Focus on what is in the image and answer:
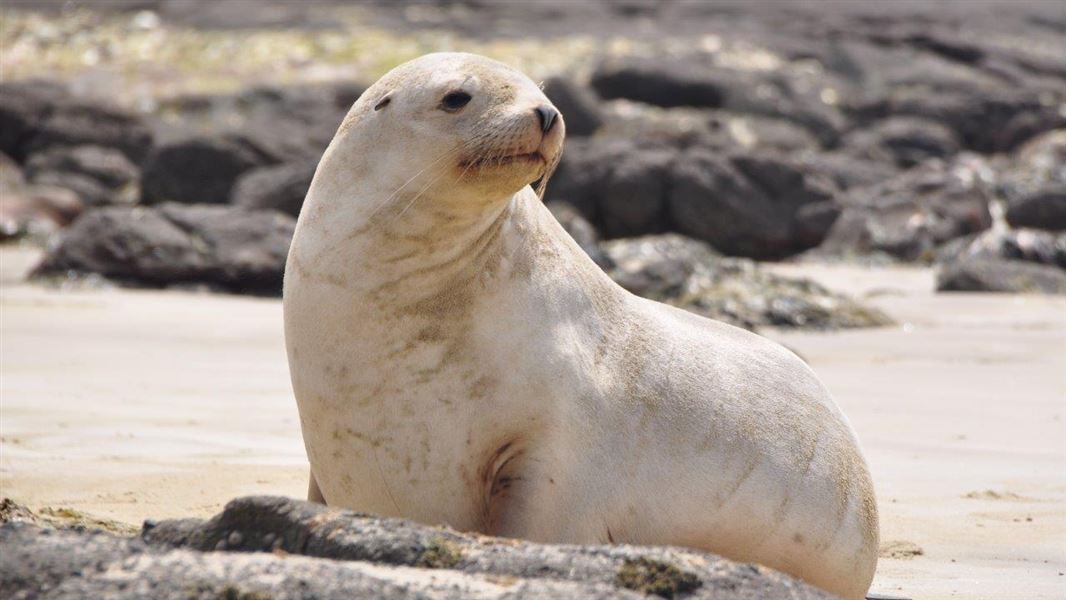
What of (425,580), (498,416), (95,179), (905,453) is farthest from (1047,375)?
(95,179)

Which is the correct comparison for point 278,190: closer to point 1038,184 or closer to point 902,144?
point 1038,184

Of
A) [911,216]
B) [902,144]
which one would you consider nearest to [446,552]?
[911,216]

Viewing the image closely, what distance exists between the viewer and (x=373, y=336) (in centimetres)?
424

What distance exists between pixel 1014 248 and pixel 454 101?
596 inches

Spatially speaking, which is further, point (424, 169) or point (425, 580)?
point (424, 169)

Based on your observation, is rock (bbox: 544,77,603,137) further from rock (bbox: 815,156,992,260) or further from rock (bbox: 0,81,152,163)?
rock (bbox: 0,81,152,163)

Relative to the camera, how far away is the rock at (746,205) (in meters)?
20.8

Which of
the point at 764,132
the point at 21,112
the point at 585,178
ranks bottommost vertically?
the point at 764,132

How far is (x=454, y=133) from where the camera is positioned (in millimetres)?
4297

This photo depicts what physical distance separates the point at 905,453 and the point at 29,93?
909 inches

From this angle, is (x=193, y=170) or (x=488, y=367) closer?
(x=488, y=367)

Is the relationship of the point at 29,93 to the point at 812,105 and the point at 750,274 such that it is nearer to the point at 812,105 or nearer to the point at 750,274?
the point at 812,105

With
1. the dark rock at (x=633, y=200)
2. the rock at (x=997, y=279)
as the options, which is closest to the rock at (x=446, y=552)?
the rock at (x=997, y=279)

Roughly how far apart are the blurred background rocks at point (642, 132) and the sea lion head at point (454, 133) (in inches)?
331
